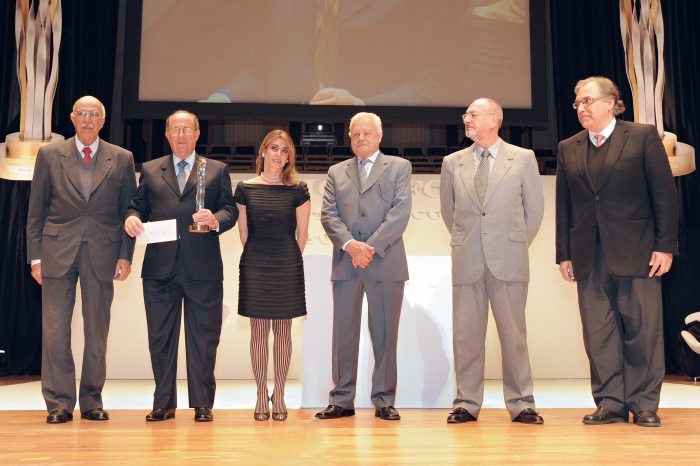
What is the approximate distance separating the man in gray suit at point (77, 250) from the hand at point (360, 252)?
1202 millimetres

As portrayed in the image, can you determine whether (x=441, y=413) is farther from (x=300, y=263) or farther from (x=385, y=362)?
(x=300, y=263)

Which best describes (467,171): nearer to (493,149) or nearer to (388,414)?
(493,149)

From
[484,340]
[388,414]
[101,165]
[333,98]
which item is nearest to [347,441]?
[388,414]

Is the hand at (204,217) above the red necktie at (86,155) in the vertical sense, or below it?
below

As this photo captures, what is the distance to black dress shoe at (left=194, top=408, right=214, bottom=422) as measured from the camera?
379 centimetres

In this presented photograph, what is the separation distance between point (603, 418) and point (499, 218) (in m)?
1.09

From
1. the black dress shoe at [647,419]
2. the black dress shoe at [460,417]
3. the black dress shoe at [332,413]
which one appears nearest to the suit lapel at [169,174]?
the black dress shoe at [332,413]

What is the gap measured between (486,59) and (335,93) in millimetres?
1573

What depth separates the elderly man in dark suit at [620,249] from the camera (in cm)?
360

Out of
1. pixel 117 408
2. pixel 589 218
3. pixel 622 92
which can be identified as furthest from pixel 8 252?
pixel 622 92

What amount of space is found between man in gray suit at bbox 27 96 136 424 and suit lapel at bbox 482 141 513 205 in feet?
6.31

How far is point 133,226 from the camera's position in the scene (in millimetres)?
3756

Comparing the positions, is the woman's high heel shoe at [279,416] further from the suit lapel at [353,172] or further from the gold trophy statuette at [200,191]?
the suit lapel at [353,172]

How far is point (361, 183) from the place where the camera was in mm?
4039
